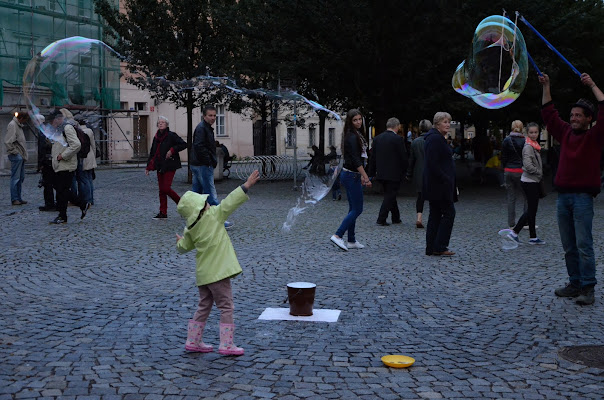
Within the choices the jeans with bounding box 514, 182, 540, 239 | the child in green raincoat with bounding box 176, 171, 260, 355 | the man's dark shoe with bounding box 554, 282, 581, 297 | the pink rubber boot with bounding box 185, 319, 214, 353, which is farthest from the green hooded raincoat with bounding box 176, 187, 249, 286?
the jeans with bounding box 514, 182, 540, 239

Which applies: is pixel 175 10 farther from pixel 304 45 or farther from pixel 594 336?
pixel 594 336

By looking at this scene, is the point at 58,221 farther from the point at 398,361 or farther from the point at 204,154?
the point at 398,361

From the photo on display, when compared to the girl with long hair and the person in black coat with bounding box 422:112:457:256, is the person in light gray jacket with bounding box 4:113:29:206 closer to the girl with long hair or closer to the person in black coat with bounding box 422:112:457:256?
the girl with long hair

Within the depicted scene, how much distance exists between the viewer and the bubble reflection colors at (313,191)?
926cm

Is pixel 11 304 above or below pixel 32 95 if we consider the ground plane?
below

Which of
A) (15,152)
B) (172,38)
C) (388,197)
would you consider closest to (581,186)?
(388,197)

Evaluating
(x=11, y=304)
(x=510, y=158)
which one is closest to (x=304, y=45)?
(x=510, y=158)

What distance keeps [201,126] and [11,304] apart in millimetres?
5755

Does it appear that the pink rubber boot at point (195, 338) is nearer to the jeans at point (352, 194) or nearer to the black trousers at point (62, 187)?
the jeans at point (352, 194)

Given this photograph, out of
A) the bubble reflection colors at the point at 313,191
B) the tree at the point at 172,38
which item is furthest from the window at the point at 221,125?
the bubble reflection colors at the point at 313,191

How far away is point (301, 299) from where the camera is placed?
20.7 feet

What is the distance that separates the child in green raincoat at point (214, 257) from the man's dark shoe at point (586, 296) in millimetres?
3380

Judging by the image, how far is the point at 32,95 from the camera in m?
11.6

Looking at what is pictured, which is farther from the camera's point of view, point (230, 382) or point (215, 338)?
point (215, 338)
